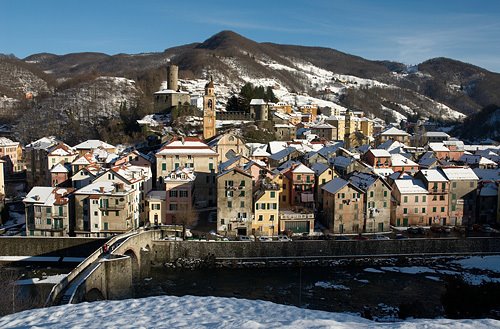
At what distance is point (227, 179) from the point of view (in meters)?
30.0

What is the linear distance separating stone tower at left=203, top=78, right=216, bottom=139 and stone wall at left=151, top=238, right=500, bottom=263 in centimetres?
2319

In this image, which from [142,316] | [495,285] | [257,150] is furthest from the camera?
[257,150]

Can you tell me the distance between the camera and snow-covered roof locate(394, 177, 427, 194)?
33.2m

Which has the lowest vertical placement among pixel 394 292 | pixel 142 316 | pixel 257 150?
pixel 394 292

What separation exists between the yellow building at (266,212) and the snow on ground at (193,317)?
19.7 metres

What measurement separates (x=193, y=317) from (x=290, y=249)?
1927cm

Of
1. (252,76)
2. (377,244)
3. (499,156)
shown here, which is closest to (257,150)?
(377,244)

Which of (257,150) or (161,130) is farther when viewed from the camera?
(161,130)

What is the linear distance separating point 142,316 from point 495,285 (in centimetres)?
1499

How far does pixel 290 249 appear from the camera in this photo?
28219mm

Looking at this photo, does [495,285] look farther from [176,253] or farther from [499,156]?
[499,156]

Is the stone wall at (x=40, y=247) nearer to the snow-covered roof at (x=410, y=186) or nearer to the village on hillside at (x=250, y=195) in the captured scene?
the village on hillside at (x=250, y=195)

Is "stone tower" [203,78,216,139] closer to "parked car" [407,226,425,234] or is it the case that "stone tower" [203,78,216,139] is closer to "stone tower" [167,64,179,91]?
"stone tower" [167,64,179,91]

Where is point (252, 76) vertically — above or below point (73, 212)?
above
